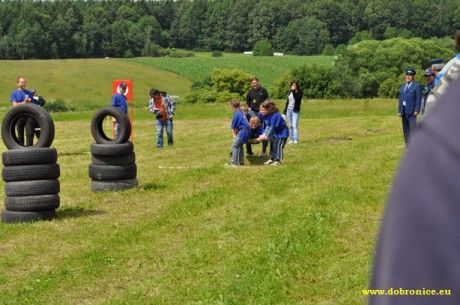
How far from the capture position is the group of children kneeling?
17688mm

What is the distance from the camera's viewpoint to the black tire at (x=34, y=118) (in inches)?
458

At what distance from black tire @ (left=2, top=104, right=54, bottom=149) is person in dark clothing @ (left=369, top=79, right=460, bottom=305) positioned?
36.3ft

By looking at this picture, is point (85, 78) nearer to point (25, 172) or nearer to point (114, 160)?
point (114, 160)

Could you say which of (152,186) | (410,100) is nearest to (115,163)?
(152,186)

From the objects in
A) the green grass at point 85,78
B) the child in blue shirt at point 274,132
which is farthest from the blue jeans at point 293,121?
the green grass at point 85,78

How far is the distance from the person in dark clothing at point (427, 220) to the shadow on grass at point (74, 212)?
1124cm

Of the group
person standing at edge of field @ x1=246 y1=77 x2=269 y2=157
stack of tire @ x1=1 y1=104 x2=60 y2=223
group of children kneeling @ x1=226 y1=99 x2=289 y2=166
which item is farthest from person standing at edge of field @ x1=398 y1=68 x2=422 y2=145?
stack of tire @ x1=1 y1=104 x2=60 y2=223

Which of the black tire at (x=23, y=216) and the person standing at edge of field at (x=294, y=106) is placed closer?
the black tire at (x=23, y=216)

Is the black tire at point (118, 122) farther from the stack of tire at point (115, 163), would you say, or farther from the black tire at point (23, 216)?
the black tire at point (23, 216)

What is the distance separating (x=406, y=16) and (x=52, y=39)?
197 ft

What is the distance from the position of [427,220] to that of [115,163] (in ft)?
44.1

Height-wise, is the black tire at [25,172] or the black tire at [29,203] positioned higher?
the black tire at [25,172]

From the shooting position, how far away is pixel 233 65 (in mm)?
121875

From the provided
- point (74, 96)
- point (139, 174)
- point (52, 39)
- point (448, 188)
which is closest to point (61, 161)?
point (139, 174)
